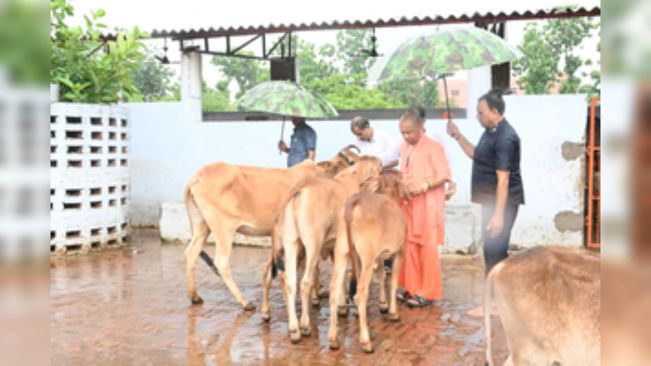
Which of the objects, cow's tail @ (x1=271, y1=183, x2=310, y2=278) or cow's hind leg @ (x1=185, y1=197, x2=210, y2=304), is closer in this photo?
cow's tail @ (x1=271, y1=183, x2=310, y2=278)

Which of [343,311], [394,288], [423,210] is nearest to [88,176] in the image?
[343,311]

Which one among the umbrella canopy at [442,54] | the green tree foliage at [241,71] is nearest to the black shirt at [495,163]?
the umbrella canopy at [442,54]

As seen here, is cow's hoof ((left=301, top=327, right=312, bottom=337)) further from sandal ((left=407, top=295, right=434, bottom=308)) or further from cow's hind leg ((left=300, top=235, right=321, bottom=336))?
sandal ((left=407, top=295, right=434, bottom=308))

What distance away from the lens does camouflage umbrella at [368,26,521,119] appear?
568 centimetres

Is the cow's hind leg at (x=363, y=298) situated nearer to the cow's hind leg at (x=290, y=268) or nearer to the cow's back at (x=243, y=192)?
the cow's hind leg at (x=290, y=268)

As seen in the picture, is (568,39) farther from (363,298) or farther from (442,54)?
(363,298)

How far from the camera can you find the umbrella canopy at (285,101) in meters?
7.50

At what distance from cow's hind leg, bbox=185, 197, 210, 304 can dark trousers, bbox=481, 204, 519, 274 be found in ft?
9.06

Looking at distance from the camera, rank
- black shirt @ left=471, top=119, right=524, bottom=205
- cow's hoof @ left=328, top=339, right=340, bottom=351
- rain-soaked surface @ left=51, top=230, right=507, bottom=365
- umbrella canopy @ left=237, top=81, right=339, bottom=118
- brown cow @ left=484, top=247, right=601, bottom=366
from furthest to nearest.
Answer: umbrella canopy @ left=237, top=81, right=339, bottom=118 < black shirt @ left=471, top=119, right=524, bottom=205 < cow's hoof @ left=328, top=339, right=340, bottom=351 < rain-soaked surface @ left=51, top=230, right=507, bottom=365 < brown cow @ left=484, top=247, right=601, bottom=366

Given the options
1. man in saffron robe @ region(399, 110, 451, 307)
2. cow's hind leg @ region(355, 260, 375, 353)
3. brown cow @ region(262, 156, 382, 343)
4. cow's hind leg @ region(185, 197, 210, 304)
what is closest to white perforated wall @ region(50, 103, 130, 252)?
cow's hind leg @ region(185, 197, 210, 304)

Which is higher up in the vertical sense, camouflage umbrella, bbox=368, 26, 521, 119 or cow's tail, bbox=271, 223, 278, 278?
camouflage umbrella, bbox=368, 26, 521, 119

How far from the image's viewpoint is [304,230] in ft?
18.0

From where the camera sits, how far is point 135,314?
623cm

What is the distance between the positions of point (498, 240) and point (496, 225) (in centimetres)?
16
